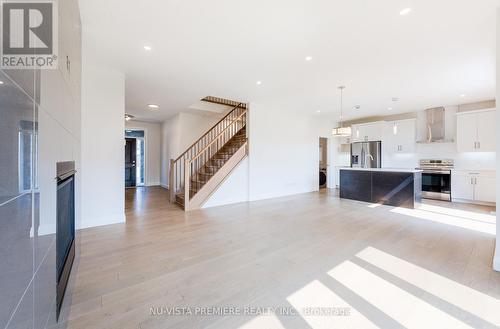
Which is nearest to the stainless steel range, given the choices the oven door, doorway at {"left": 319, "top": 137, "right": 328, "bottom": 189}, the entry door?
the oven door

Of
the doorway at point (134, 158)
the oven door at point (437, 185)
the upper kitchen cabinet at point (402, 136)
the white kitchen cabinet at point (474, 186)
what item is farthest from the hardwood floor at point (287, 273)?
the doorway at point (134, 158)

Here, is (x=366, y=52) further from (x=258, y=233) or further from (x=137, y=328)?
(x=137, y=328)

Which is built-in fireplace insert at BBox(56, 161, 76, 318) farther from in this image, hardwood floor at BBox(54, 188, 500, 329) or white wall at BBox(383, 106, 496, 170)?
white wall at BBox(383, 106, 496, 170)

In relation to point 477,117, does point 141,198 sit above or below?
below

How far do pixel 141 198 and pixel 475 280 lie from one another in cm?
682

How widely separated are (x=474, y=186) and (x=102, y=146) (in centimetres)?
868

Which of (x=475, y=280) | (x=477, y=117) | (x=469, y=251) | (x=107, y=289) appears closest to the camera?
(x=107, y=289)

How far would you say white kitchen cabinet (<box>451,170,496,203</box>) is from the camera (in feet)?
18.0

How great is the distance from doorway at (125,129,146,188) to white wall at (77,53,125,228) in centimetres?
521

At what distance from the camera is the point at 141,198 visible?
250 inches

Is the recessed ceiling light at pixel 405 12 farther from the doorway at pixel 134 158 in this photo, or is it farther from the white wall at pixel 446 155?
the doorway at pixel 134 158

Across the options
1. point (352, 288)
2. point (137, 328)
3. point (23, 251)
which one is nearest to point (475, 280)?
point (352, 288)

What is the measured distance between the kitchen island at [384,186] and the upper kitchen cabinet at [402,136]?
201 cm

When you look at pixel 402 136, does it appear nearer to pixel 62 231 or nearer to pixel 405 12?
pixel 405 12
